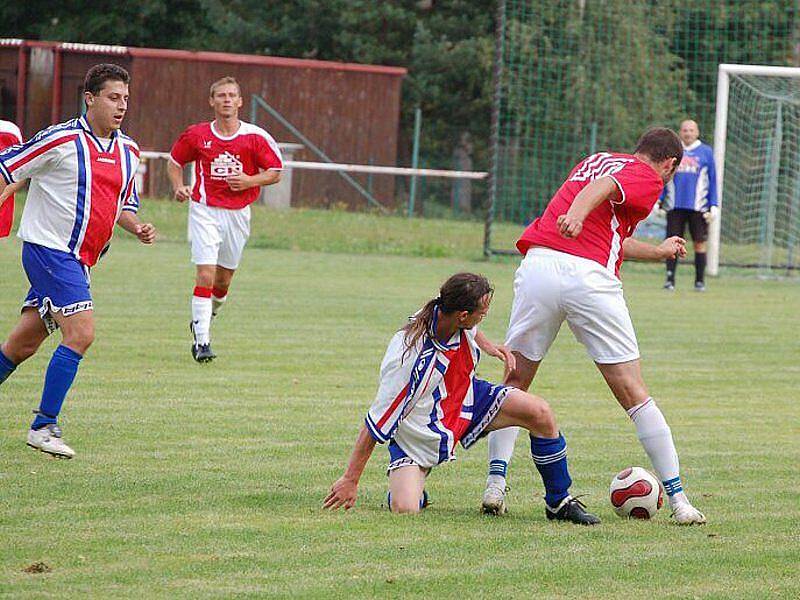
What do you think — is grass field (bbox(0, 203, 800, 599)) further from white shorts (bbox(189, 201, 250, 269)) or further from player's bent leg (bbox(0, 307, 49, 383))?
white shorts (bbox(189, 201, 250, 269))

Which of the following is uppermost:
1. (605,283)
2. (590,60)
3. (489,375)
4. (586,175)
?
(590,60)

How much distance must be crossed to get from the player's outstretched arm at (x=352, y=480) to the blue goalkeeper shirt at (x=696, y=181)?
1183 centimetres

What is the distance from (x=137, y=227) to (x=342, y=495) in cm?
221

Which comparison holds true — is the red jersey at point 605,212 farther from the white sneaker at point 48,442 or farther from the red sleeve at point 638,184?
the white sneaker at point 48,442

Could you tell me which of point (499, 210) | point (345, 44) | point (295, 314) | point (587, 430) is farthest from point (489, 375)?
point (345, 44)

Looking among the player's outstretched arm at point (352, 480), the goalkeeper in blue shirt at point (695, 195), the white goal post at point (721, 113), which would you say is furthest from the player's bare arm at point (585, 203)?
the white goal post at point (721, 113)

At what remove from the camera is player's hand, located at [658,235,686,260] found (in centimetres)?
640

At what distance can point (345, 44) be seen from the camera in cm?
3619

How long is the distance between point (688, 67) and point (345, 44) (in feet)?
35.0

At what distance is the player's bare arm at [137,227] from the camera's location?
7.46m

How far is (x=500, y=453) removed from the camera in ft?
21.2

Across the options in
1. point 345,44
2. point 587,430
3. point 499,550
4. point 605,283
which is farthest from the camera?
point 345,44

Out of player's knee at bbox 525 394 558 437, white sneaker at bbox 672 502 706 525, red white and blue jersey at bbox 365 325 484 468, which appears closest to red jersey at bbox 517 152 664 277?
red white and blue jersey at bbox 365 325 484 468

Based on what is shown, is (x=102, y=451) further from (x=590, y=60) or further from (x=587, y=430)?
(x=590, y=60)
